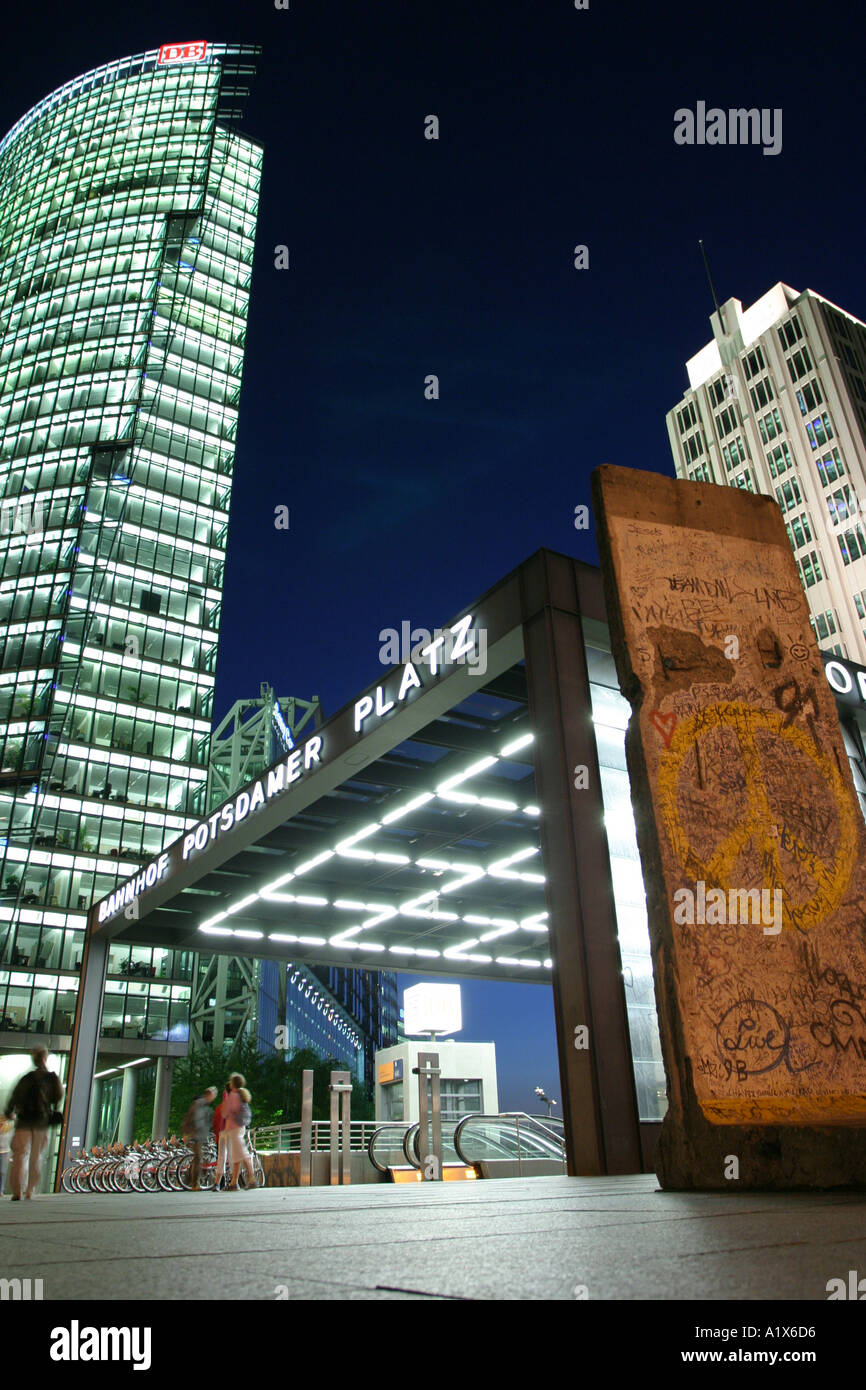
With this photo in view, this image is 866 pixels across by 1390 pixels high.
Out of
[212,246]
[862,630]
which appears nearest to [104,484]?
[212,246]

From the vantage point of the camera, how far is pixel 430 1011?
3005 centimetres

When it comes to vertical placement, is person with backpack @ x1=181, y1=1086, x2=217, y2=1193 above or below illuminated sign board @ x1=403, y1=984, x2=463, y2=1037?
below

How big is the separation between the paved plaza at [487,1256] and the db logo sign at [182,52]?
13967 cm

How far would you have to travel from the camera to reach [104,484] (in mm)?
75625

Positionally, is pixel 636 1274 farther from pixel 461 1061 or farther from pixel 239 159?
pixel 239 159

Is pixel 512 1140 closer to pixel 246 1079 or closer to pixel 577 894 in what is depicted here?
pixel 577 894

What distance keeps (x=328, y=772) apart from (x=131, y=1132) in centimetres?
4987

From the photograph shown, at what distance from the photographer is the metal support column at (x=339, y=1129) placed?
16.8m

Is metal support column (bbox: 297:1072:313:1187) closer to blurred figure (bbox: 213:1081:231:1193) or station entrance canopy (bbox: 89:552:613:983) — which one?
blurred figure (bbox: 213:1081:231:1193)

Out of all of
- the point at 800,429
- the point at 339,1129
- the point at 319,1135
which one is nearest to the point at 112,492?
the point at 800,429

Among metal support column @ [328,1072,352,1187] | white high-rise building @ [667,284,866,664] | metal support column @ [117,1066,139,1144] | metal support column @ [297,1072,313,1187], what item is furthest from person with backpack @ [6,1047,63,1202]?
white high-rise building @ [667,284,866,664]

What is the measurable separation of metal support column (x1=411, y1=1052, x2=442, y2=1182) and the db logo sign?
134m

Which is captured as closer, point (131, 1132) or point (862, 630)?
point (131, 1132)

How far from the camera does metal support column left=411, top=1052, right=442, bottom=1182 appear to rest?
49.9ft
